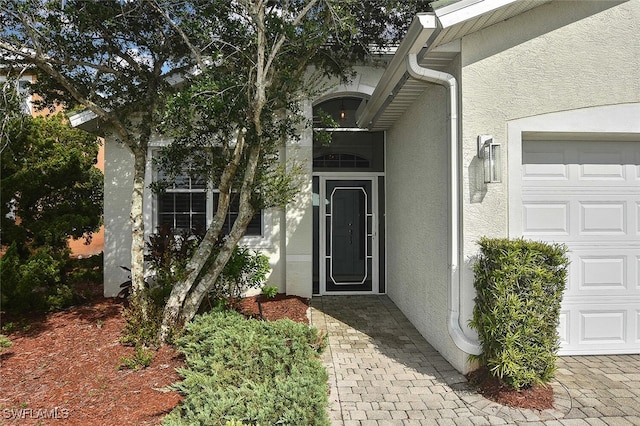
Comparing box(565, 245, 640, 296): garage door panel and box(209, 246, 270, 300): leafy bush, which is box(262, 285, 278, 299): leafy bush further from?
box(565, 245, 640, 296): garage door panel

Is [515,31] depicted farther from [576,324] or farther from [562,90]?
[576,324]

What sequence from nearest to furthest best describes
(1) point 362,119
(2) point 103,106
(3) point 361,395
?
(3) point 361,395 < (2) point 103,106 < (1) point 362,119

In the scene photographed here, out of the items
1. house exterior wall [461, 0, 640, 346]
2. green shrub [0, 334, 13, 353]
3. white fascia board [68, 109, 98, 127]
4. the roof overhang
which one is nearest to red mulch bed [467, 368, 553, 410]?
house exterior wall [461, 0, 640, 346]

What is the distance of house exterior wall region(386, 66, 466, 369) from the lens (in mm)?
4578

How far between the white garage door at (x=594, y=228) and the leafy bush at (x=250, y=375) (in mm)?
3105

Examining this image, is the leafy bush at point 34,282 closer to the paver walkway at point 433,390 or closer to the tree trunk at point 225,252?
the tree trunk at point 225,252

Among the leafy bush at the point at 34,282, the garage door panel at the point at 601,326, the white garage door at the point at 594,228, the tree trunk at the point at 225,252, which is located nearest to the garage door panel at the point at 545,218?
the white garage door at the point at 594,228

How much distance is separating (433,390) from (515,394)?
2.51 ft

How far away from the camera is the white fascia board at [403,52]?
3.84 meters

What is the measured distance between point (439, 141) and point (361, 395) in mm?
3165

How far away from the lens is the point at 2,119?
505cm

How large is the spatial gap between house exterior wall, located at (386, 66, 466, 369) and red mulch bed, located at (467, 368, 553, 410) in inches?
14.8

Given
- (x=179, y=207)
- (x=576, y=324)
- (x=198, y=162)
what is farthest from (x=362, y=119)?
(x=576, y=324)

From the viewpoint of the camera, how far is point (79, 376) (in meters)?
4.14
